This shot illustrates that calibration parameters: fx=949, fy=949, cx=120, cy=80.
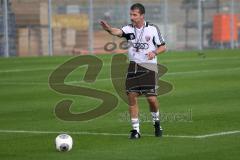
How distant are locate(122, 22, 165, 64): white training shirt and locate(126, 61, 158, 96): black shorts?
13 centimetres

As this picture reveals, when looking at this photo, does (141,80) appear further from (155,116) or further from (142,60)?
(155,116)

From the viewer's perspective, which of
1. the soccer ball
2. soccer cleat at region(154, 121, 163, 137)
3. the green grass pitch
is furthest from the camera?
soccer cleat at region(154, 121, 163, 137)

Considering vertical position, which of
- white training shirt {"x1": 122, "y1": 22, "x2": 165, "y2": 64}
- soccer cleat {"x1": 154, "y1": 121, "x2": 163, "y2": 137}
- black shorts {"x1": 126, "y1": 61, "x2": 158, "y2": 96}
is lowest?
soccer cleat {"x1": 154, "y1": 121, "x2": 163, "y2": 137}

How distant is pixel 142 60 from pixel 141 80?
322 mm

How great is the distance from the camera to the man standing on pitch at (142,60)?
1455 cm

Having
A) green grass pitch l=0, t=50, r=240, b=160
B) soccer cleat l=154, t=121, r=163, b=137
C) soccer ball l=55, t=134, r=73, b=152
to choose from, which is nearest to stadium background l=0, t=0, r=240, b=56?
green grass pitch l=0, t=50, r=240, b=160

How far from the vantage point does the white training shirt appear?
47.8 ft

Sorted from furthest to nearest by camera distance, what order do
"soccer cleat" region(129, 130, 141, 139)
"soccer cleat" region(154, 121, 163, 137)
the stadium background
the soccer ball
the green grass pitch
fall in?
1. the stadium background
2. "soccer cleat" region(154, 121, 163, 137)
3. "soccer cleat" region(129, 130, 141, 139)
4. the soccer ball
5. the green grass pitch

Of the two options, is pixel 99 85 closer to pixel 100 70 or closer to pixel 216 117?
pixel 100 70

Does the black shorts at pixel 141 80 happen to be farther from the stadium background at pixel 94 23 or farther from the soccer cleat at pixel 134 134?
the stadium background at pixel 94 23

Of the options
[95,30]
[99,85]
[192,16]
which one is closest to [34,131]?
[99,85]

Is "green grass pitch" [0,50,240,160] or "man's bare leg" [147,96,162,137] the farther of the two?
"man's bare leg" [147,96,162,137]

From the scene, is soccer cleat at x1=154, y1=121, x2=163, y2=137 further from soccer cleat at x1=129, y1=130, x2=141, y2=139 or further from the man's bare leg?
soccer cleat at x1=129, y1=130, x2=141, y2=139

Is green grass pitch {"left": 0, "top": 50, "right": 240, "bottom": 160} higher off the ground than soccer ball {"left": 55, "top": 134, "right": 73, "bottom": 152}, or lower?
lower
